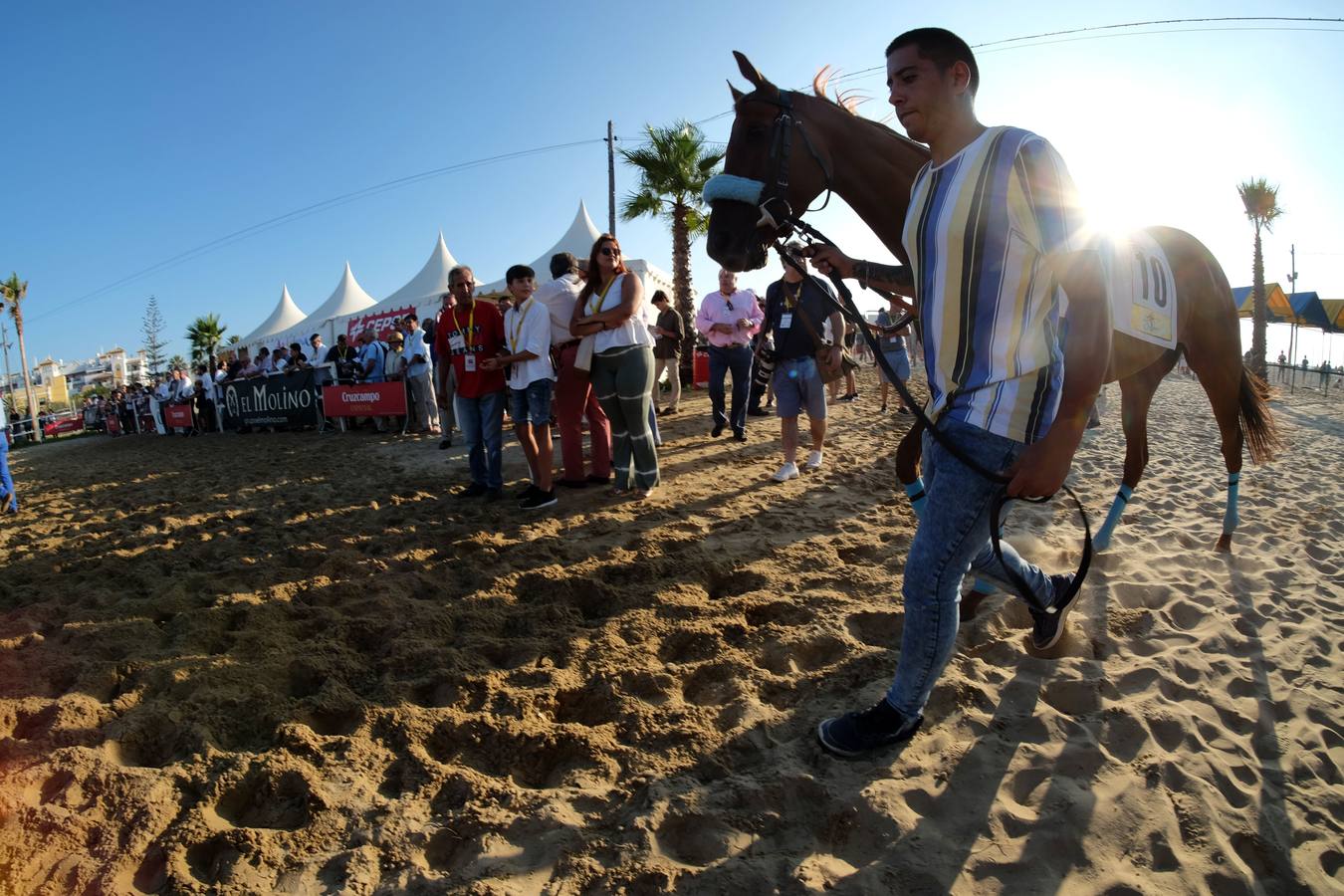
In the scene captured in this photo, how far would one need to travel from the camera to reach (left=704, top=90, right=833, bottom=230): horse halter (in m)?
2.85

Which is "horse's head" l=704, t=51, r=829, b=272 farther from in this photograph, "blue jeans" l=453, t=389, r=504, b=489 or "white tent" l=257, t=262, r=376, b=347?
"white tent" l=257, t=262, r=376, b=347

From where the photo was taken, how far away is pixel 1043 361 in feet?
5.58

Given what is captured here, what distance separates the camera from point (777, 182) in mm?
2887

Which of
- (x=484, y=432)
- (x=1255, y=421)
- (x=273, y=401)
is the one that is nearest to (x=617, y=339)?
(x=484, y=432)

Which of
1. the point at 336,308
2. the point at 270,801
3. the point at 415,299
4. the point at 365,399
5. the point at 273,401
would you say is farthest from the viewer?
the point at 336,308

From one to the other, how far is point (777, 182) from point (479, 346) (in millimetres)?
3114

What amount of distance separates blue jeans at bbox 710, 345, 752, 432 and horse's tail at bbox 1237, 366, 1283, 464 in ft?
15.0

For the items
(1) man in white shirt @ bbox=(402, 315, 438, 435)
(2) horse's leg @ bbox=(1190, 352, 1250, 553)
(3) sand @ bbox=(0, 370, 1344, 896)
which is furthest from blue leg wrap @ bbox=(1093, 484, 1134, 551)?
(1) man in white shirt @ bbox=(402, 315, 438, 435)

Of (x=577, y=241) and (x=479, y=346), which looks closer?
(x=479, y=346)

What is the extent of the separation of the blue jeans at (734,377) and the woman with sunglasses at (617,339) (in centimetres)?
301

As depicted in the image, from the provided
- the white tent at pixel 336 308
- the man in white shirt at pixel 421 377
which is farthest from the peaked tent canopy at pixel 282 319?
the man in white shirt at pixel 421 377

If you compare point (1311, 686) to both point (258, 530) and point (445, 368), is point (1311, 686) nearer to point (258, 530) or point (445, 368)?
point (258, 530)

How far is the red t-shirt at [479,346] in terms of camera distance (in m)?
5.28

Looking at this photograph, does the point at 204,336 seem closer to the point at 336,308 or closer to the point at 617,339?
the point at 336,308
